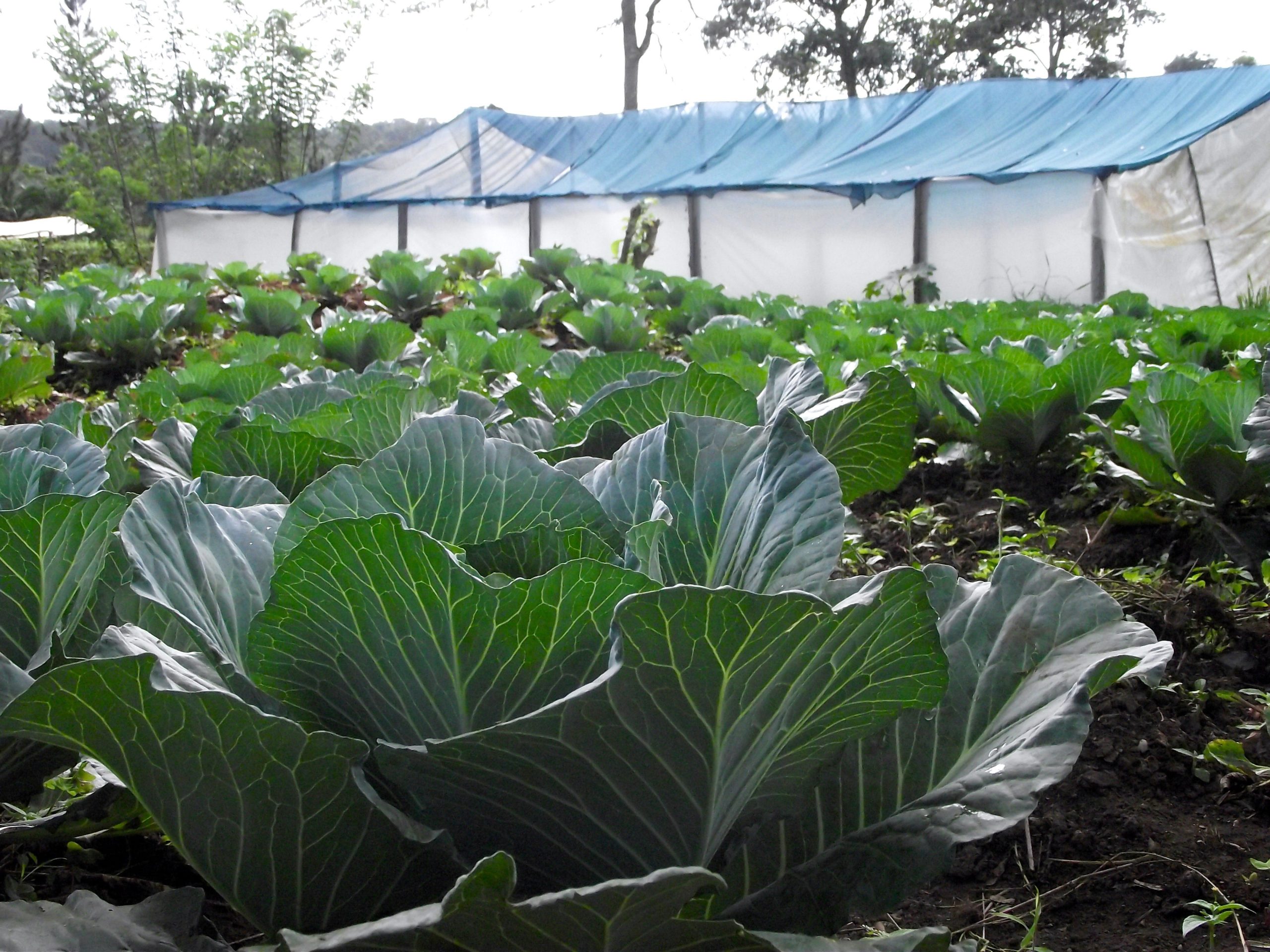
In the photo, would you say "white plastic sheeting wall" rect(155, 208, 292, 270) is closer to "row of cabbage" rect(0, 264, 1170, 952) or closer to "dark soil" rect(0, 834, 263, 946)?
"dark soil" rect(0, 834, 263, 946)

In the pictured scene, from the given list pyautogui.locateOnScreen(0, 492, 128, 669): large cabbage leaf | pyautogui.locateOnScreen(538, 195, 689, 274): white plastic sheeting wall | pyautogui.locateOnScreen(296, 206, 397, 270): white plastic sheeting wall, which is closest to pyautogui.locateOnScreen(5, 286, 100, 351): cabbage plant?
pyautogui.locateOnScreen(0, 492, 128, 669): large cabbage leaf

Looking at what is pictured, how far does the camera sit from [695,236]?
14.4 metres

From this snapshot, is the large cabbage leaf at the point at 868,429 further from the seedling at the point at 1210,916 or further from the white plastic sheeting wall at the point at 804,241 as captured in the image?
the white plastic sheeting wall at the point at 804,241

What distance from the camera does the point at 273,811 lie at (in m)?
0.79

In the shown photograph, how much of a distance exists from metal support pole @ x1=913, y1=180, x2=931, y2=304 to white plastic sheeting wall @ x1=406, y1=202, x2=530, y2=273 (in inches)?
214

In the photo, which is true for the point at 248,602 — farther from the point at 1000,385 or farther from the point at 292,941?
the point at 1000,385

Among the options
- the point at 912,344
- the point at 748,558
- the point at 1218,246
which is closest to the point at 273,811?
the point at 748,558

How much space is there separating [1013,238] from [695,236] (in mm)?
4124

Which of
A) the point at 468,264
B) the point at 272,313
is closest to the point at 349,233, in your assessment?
the point at 468,264

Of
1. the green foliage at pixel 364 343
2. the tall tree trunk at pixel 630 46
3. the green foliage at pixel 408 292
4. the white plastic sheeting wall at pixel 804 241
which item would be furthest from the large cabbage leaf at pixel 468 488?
the tall tree trunk at pixel 630 46

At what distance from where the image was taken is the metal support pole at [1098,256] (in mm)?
11656

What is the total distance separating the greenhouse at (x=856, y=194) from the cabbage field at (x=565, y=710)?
1072 cm

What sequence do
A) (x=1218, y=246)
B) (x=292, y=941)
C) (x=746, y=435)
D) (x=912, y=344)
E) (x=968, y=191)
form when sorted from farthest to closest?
(x=968, y=191) → (x=1218, y=246) → (x=912, y=344) → (x=746, y=435) → (x=292, y=941)

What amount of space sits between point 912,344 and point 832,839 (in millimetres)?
4246
